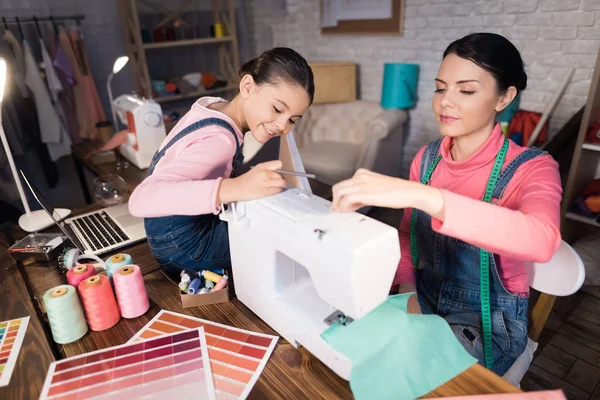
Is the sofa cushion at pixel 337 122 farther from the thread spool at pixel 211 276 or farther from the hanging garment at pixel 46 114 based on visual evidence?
the thread spool at pixel 211 276

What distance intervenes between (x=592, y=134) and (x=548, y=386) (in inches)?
57.0

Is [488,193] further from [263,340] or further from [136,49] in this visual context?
[136,49]

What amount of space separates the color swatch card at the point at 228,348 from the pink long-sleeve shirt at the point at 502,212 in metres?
0.46

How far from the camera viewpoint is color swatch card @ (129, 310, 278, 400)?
0.85m

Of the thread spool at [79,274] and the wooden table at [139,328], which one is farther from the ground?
the thread spool at [79,274]

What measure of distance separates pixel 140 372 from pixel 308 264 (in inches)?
16.3

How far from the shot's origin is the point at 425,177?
1332mm

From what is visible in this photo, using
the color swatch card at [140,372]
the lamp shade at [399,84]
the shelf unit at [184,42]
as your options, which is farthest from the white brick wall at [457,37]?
the color swatch card at [140,372]

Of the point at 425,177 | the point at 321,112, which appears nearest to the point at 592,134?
the point at 425,177

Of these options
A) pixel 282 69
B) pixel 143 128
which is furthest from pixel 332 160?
pixel 282 69

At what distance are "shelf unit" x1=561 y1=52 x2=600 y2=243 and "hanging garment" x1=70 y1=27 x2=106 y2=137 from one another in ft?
11.0

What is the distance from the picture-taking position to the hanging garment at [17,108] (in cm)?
311

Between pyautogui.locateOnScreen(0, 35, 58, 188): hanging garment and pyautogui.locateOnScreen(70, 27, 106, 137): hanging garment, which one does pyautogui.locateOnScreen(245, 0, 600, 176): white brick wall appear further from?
pyautogui.locateOnScreen(0, 35, 58, 188): hanging garment

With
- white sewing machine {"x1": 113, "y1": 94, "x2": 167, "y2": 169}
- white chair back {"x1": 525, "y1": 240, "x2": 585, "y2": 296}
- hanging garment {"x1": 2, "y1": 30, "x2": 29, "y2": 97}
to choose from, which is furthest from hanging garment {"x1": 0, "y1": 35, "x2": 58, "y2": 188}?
white chair back {"x1": 525, "y1": 240, "x2": 585, "y2": 296}
